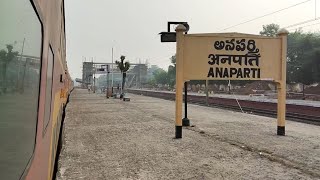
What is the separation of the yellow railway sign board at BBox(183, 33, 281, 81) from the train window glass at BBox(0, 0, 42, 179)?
854 centimetres

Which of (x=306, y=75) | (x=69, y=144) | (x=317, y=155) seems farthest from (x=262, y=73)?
(x=306, y=75)

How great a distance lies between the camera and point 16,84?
1.49 metres

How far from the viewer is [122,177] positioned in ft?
19.2

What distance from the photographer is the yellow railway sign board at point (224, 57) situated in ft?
33.8

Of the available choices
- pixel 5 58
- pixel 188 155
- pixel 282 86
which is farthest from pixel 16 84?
pixel 282 86

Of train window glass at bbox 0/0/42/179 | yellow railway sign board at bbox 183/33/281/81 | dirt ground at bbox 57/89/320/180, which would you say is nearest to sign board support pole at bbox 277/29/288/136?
dirt ground at bbox 57/89/320/180

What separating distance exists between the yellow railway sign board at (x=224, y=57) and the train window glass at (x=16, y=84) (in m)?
8.54

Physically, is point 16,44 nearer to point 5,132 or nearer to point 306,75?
point 5,132

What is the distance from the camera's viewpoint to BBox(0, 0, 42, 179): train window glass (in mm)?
1239

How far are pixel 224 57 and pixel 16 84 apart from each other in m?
9.25

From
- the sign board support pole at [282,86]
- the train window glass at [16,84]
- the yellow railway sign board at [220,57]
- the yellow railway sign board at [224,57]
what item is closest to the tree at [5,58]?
the train window glass at [16,84]

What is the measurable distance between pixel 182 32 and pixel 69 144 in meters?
4.14

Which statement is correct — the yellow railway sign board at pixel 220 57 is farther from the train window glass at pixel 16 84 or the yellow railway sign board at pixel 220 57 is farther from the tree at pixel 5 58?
the tree at pixel 5 58

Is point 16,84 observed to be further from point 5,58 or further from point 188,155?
point 188,155
